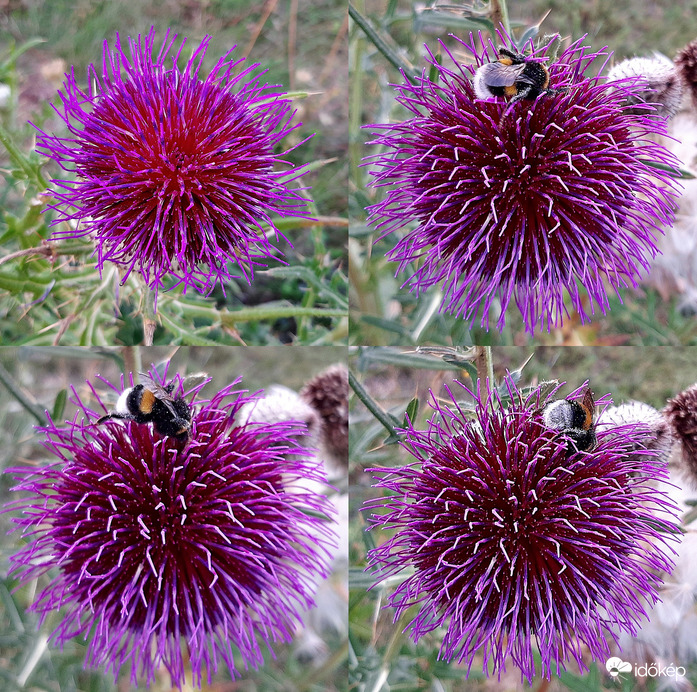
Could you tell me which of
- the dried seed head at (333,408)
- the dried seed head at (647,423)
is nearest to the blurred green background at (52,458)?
the dried seed head at (333,408)

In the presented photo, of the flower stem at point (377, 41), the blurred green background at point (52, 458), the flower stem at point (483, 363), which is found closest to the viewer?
the flower stem at point (377, 41)

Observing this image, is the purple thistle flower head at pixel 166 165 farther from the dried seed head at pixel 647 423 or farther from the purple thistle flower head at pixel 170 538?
the dried seed head at pixel 647 423

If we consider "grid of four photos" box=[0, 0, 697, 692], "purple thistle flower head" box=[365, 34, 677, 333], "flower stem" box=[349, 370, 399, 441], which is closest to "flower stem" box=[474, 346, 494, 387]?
"grid of four photos" box=[0, 0, 697, 692]

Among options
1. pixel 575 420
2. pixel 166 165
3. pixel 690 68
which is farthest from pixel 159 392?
Answer: pixel 690 68

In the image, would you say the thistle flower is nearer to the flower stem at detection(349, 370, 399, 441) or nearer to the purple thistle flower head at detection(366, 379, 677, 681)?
the purple thistle flower head at detection(366, 379, 677, 681)

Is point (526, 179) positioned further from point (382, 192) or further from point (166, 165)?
point (166, 165)

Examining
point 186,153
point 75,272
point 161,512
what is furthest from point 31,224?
point 161,512
